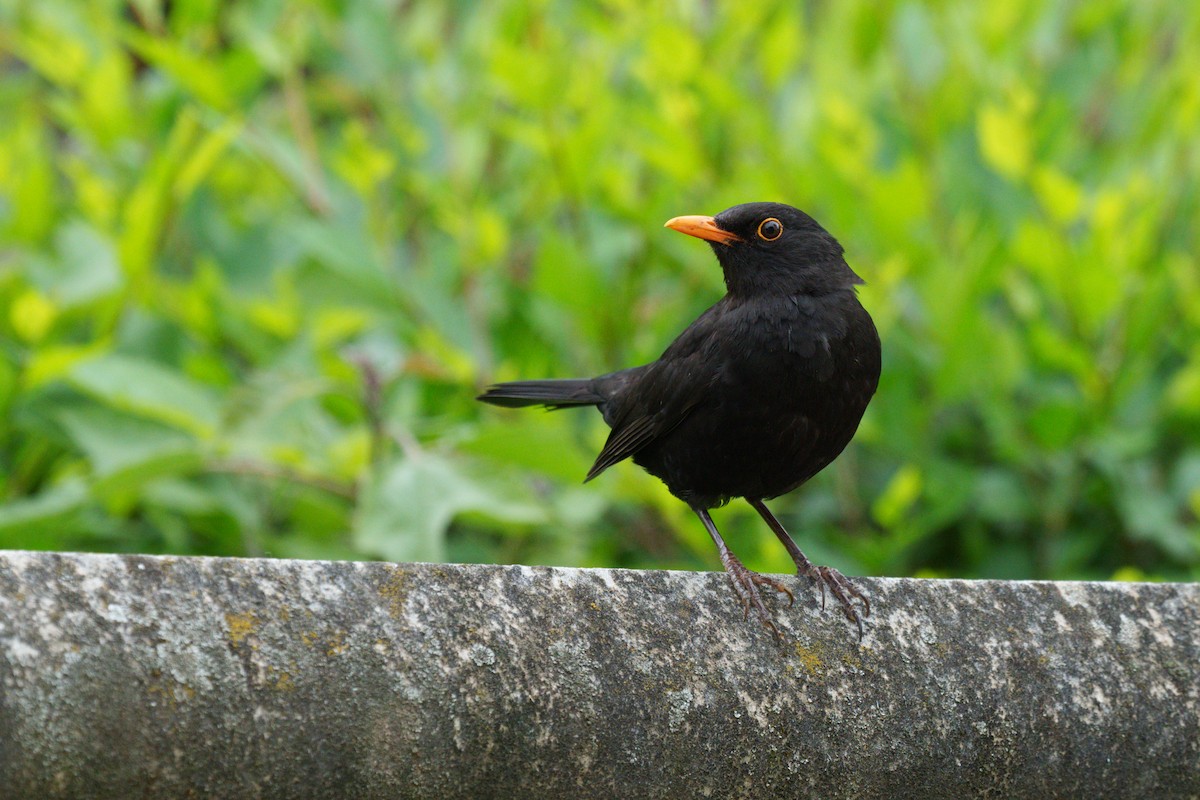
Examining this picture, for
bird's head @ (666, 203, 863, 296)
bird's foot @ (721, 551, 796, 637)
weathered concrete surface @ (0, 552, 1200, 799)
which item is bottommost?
weathered concrete surface @ (0, 552, 1200, 799)

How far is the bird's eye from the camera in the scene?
3014 mm

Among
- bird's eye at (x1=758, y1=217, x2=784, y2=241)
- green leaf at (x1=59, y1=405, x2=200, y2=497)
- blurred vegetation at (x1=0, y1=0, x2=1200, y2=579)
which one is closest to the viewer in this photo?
bird's eye at (x1=758, y1=217, x2=784, y2=241)

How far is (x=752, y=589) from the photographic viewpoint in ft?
7.18

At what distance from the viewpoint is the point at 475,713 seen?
1751 millimetres

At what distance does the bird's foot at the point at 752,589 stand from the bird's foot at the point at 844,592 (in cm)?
8

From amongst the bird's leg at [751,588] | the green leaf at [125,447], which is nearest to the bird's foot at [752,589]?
the bird's leg at [751,588]

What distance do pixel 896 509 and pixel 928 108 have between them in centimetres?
161

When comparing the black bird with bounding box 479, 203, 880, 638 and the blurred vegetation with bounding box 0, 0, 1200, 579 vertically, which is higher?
the blurred vegetation with bounding box 0, 0, 1200, 579

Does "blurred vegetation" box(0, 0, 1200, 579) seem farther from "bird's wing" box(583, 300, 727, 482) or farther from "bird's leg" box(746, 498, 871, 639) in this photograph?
"bird's leg" box(746, 498, 871, 639)

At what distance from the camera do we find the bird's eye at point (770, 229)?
3014 millimetres

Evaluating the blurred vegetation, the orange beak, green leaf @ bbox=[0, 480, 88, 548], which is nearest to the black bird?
the orange beak

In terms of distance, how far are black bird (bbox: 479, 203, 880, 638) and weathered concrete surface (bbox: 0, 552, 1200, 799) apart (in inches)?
12.2

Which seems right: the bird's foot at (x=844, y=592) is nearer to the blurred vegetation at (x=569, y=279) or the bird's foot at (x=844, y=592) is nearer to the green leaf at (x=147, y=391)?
the blurred vegetation at (x=569, y=279)

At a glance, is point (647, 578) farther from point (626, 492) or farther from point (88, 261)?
point (88, 261)
